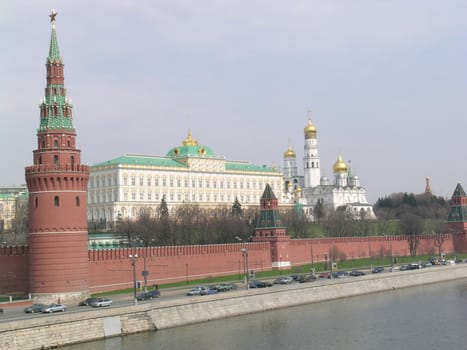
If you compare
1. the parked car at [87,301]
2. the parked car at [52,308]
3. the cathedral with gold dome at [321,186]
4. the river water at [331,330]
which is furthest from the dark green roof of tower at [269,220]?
the cathedral with gold dome at [321,186]

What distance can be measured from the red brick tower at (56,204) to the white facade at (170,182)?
6455 cm

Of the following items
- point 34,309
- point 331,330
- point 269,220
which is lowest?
point 331,330

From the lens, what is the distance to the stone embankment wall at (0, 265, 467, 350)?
3756cm

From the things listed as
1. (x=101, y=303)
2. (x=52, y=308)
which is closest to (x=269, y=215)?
(x=101, y=303)

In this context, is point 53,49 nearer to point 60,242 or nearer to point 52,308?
point 60,242

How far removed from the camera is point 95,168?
124500 mm

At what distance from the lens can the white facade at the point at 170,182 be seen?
395 feet

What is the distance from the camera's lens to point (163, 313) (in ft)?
146

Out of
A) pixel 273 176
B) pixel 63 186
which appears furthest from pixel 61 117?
pixel 273 176

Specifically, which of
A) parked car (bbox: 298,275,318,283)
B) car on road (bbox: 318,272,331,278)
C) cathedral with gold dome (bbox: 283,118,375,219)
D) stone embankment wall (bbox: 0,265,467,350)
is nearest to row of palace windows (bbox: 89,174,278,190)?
cathedral with gold dome (bbox: 283,118,375,219)

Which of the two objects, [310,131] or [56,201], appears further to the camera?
[310,131]

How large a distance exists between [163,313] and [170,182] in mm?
81934

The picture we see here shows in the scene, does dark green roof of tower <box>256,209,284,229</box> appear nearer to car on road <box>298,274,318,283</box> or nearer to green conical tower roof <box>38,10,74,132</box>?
car on road <box>298,274,318,283</box>

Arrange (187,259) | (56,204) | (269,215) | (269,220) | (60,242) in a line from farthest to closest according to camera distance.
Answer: (269,215)
(269,220)
(187,259)
(56,204)
(60,242)
